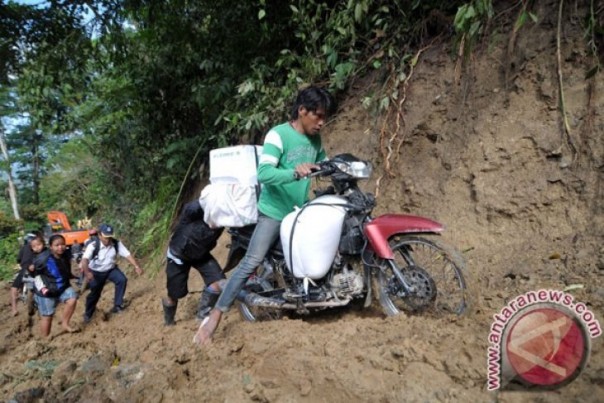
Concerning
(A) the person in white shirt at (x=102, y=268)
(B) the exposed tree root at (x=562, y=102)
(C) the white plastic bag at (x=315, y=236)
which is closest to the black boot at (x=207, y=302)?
(C) the white plastic bag at (x=315, y=236)

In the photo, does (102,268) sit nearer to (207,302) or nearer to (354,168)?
(207,302)

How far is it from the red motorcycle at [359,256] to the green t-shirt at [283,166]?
183 millimetres

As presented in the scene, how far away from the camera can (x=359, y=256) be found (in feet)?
11.9

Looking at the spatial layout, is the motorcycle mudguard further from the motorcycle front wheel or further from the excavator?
the excavator

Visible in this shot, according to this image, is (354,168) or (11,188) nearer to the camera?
(354,168)

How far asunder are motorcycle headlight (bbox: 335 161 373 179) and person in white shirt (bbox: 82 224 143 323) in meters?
5.05

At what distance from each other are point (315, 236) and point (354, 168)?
617 mm

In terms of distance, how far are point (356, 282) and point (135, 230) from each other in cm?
840

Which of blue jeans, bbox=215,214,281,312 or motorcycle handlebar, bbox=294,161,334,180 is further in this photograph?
blue jeans, bbox=215,214,281,312

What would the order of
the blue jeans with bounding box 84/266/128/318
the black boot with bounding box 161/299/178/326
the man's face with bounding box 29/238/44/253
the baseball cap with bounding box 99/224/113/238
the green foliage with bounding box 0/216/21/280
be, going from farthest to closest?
the green foliage with bounding box 0/216/21/280 → the baseball cap with bounding box 99/224/113/238 → the blue jeans with bounding box 84/266/128/318 → the man's face with bounding box 29/238/44/253 → the black boot with bounding box 161/299/178/326

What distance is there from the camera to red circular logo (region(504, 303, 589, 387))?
2.12m

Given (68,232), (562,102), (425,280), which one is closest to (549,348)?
(425,280)

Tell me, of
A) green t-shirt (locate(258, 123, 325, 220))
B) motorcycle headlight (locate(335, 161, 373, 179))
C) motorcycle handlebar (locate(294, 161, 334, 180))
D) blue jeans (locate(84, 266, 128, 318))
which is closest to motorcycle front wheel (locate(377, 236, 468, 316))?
motorcycle headlight (locate(335, 161, 373, 179))

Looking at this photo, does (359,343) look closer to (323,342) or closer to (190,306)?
(323,342)
